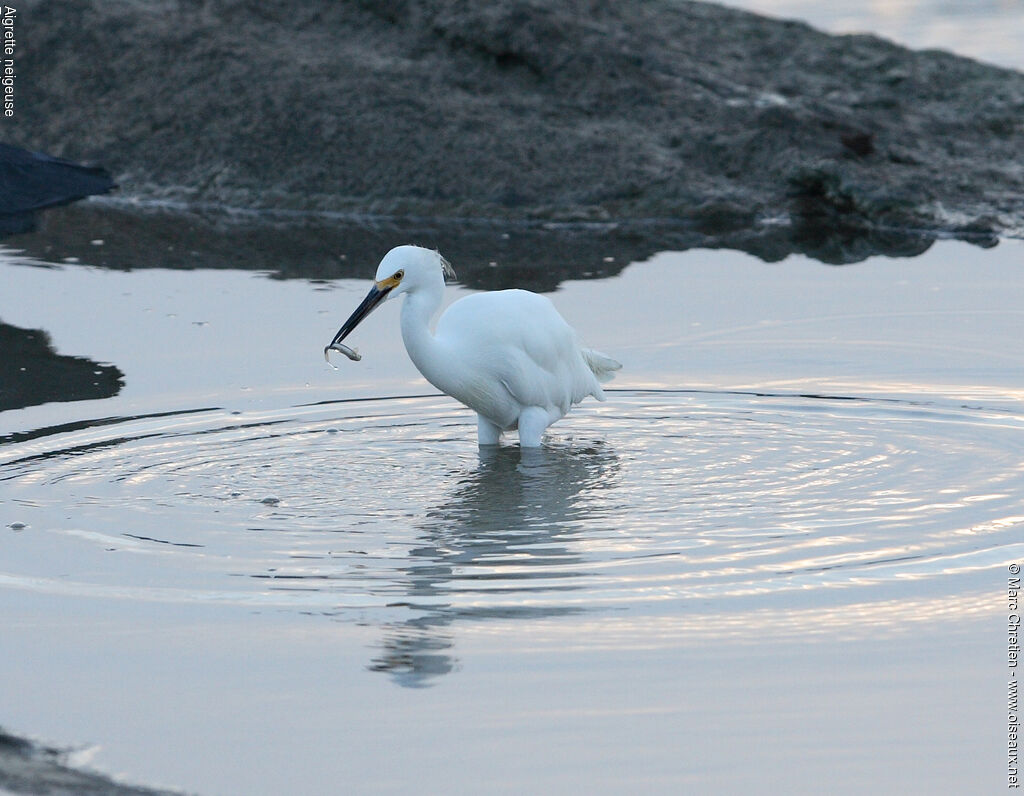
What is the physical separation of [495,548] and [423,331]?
4.77 feet

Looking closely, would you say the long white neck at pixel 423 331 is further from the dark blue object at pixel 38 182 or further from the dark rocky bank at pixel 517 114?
the dark rocky bank at pixel 517 114

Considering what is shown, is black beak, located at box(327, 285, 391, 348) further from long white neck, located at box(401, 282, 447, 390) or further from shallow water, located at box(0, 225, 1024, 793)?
shallow water, located at box(0, 225, 1024, 793)

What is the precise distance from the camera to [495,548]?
5727 mm

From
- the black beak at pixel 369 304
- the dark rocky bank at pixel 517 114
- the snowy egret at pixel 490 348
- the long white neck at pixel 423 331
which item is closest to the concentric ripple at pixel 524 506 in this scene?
the snowy egret at pixel 490 348

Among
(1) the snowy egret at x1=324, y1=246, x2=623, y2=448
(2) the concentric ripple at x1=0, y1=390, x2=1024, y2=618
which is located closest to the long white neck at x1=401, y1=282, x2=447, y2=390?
(1) the snowy egret at x1=324, y1=246, x2=623, y2=448

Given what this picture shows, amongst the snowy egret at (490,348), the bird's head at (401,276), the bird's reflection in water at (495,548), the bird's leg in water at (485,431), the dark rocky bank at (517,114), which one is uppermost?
the dark rocky bank at (517,114)

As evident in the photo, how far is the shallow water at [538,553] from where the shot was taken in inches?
163

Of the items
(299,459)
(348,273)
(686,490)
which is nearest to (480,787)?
(686,490)

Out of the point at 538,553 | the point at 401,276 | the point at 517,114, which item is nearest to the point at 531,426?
the point at 401,276

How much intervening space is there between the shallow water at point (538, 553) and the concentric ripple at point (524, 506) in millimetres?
18

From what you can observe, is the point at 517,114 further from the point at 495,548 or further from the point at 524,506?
the point at 495,548

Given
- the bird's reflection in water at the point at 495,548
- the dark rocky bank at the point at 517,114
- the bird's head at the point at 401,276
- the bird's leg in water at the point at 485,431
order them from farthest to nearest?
1. the dark rocky bank at the point at 517,114
2. the bird's leg in water at the point at 485,431
3. the bird's head at the point at 401,276
4. the bird's reflection in water at the point at 495,548

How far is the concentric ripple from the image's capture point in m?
5.25

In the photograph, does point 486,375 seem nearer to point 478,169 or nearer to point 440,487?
point 440,487
